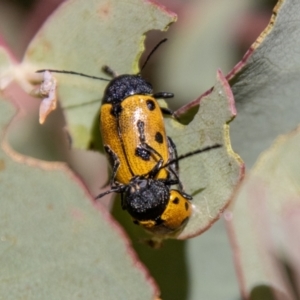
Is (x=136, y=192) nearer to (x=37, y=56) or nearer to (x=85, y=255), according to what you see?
(x=85, y=255)

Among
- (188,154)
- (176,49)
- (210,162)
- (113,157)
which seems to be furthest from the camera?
(176,49)

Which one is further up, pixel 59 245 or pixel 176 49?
pixel 176 49

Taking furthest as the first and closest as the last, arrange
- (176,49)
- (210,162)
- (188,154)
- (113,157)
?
(176,49)
(113,157)
(188,154)
(210,162)

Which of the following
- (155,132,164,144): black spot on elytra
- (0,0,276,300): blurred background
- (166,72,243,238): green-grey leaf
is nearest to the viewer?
(166,72,243,238): green-grey leaf

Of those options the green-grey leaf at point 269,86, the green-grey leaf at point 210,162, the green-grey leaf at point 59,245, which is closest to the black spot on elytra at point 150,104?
the green-grey leaf at point 210,162

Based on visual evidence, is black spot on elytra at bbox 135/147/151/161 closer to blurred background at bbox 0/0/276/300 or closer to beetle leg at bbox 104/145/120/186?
beetle leg at bbox 104/145/120/186

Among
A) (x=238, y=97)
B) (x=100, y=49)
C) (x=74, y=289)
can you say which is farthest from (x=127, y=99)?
(x=74, y=289)

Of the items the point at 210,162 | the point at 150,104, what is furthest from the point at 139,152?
the point at 210,162


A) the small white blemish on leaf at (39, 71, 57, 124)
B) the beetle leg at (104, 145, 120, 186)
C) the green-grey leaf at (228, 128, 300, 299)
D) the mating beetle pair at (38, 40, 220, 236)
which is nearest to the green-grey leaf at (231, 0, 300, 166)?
the green-grey leaf at (228, 128, 300, 299)

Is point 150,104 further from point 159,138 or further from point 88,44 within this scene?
point 88,44
